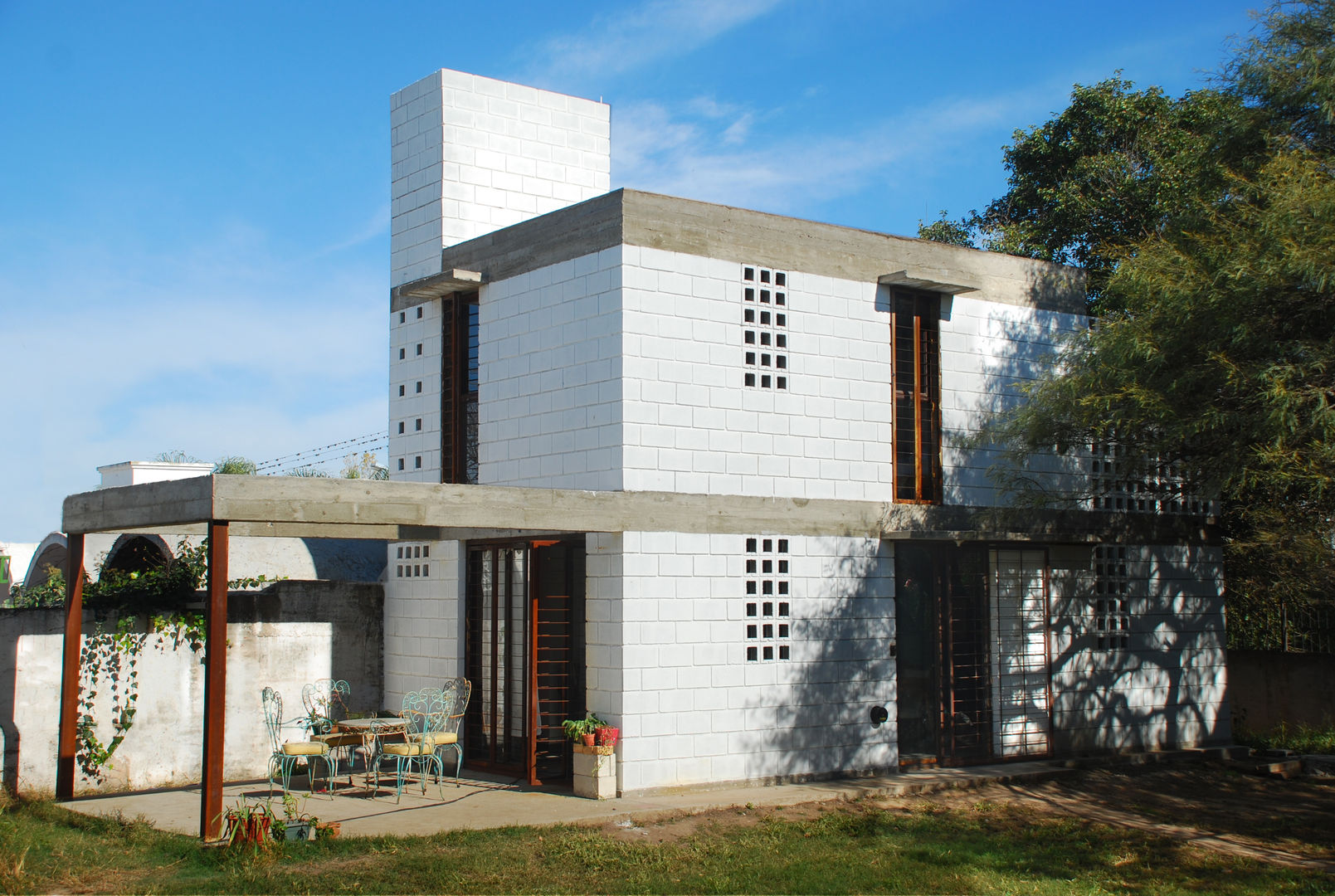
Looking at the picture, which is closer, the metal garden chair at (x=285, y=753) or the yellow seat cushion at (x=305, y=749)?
the yellow seat cushion at (x=305, y=749)

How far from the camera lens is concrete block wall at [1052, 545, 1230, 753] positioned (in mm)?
14711

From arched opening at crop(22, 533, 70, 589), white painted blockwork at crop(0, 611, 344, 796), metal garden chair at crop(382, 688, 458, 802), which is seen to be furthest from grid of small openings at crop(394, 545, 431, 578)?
arched opening at crop(22, 533, 70, 589)

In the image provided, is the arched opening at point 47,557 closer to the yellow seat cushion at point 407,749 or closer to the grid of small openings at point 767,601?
the yellow seat cushion at point 407,749

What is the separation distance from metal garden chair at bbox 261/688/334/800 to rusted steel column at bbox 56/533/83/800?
5.68 ft

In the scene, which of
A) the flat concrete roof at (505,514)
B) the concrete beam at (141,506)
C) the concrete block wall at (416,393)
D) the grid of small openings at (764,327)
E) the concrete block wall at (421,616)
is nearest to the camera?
the concrete beam at (141,506)

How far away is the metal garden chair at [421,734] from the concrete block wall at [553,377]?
251 centimetres

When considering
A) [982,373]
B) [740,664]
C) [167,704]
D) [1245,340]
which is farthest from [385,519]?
[1245,340]

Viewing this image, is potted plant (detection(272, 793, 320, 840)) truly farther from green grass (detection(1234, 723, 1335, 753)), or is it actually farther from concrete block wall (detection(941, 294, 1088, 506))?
green grass (detection(1234, 723, 1335, 753))

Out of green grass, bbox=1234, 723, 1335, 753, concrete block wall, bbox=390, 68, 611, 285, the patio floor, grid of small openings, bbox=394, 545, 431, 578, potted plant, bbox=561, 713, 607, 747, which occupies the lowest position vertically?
green grass, bbox=1234, 723, 1335, 753

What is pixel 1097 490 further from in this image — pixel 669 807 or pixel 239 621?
pixel 239 621

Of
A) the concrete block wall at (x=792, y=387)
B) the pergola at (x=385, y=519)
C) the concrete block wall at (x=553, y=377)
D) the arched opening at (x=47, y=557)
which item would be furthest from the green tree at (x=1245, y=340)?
the arched opening at (x=47, y=557)

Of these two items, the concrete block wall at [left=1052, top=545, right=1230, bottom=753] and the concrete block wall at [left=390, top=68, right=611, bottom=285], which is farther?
the concrete block wall at [left=1052, top=545, right=1230, bottom=753]

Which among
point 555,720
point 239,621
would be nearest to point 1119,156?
point 555,720

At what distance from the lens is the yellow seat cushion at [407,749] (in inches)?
435
